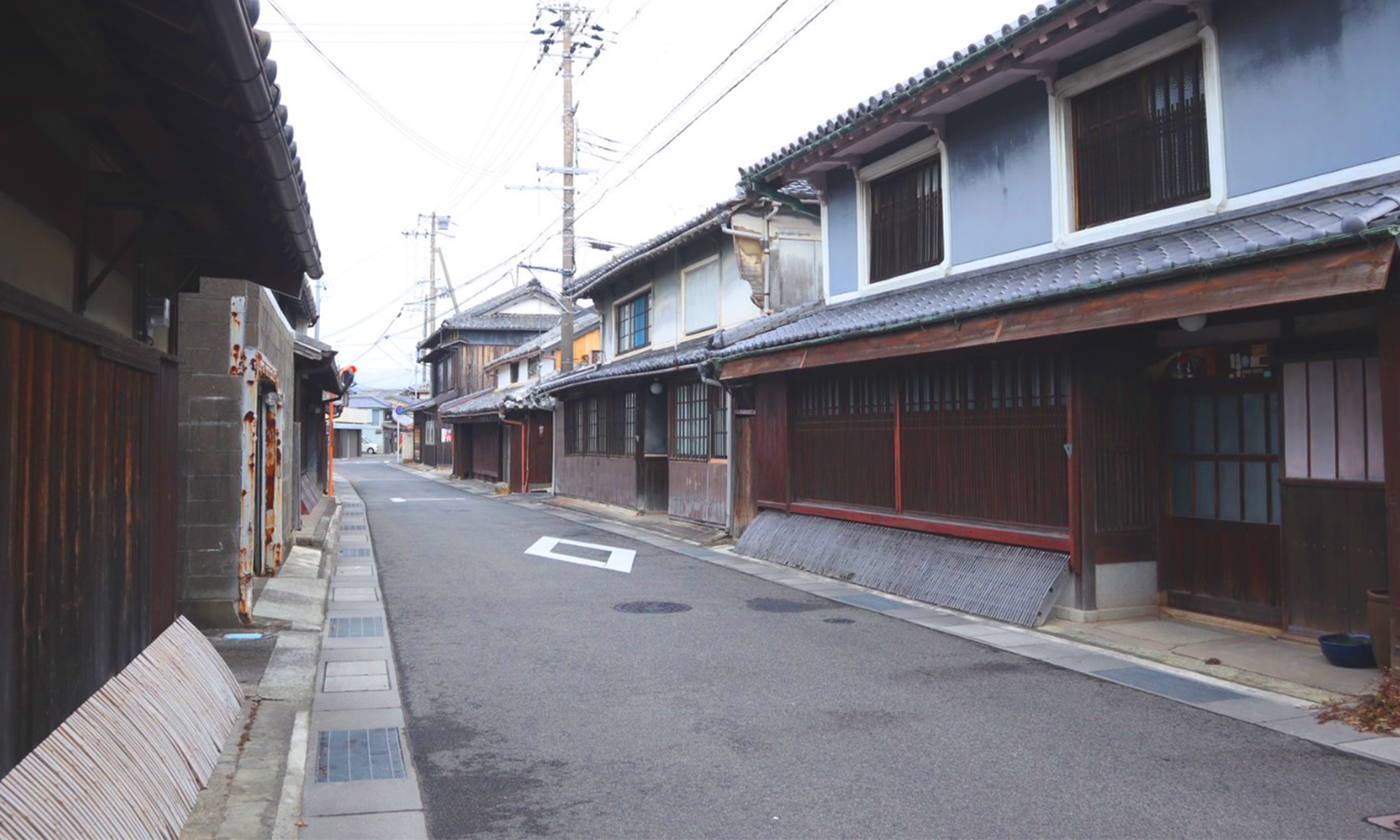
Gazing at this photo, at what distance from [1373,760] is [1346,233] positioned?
3.37 m

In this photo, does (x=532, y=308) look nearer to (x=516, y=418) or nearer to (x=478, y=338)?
(x=478, y=338)

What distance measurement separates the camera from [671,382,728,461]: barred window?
64.0ft

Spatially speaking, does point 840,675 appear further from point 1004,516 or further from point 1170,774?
point 1004,516

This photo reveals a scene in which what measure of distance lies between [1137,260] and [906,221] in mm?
5632

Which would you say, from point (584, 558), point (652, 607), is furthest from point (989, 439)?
point (584, 558)

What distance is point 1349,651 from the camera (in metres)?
7.71

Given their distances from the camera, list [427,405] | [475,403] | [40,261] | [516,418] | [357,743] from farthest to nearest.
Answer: [427,405], [475,403], [516,418], [357,743], [40,261]

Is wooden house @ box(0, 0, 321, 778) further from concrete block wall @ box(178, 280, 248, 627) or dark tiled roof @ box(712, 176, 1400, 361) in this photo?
dark tiled roof @ box(712, 176, 1400, 361)

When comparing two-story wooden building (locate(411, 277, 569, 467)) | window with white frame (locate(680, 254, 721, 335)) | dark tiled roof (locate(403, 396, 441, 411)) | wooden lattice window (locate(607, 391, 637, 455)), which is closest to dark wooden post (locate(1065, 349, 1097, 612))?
window with white frame (locate(680, 254, 721, 335))

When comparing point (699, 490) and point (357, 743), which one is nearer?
point (357, 743)

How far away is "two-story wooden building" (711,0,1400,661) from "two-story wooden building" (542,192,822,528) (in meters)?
4.34

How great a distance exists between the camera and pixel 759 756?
614cm

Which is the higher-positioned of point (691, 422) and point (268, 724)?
point (691, 422)

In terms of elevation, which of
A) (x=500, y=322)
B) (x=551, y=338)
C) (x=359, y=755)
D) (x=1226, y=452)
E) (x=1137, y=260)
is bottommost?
(x=359, y=755)
